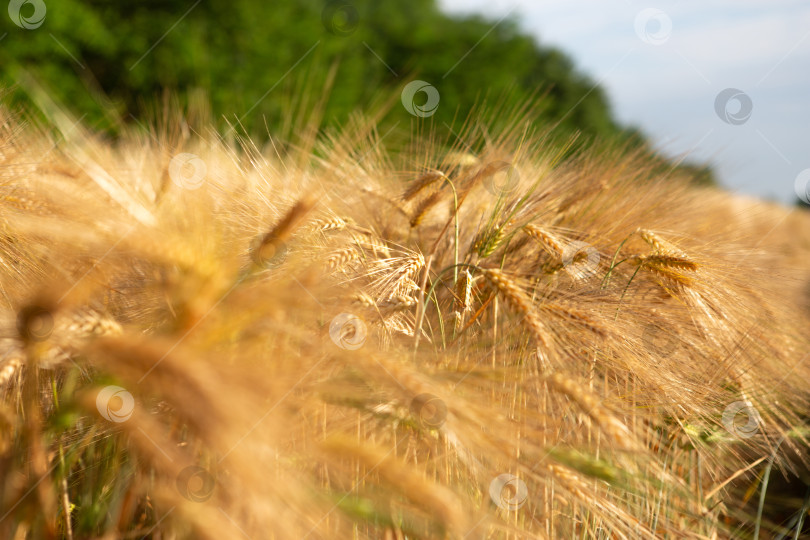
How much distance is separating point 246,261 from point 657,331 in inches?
38.3

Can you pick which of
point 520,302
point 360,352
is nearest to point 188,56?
point 520,302

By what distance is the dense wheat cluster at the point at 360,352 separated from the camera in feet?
2.65

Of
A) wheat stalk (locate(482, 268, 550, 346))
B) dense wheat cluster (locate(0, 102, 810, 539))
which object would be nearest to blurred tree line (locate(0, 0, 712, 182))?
dense wheat cluster (locate(0, 102, 810, 539))

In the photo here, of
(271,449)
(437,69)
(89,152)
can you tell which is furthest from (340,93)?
(271,449)

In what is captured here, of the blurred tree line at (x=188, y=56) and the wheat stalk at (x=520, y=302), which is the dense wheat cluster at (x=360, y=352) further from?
the blurred tree line at (x=188, y=56)

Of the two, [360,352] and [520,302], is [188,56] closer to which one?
[520,302]

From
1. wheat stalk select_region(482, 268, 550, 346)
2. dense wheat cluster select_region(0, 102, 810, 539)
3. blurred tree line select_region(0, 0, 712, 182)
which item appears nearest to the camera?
dense wheat cluster select_region(0, 102, 810, 539)

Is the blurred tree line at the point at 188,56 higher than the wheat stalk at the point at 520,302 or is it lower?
lower

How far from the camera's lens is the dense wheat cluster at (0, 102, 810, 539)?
2.65 ft

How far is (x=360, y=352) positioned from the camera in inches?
34.5

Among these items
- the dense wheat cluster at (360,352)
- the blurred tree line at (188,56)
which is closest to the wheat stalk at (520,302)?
the dense wheat cluster at (360,352)

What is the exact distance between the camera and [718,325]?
151 cm

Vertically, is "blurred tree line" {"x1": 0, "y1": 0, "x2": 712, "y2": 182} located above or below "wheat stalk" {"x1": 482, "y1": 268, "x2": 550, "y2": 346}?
below

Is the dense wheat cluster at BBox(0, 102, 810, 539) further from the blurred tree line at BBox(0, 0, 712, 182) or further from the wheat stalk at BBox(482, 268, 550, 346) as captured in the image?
the blurred tree line at BBox(0, 0, 712, 182)
